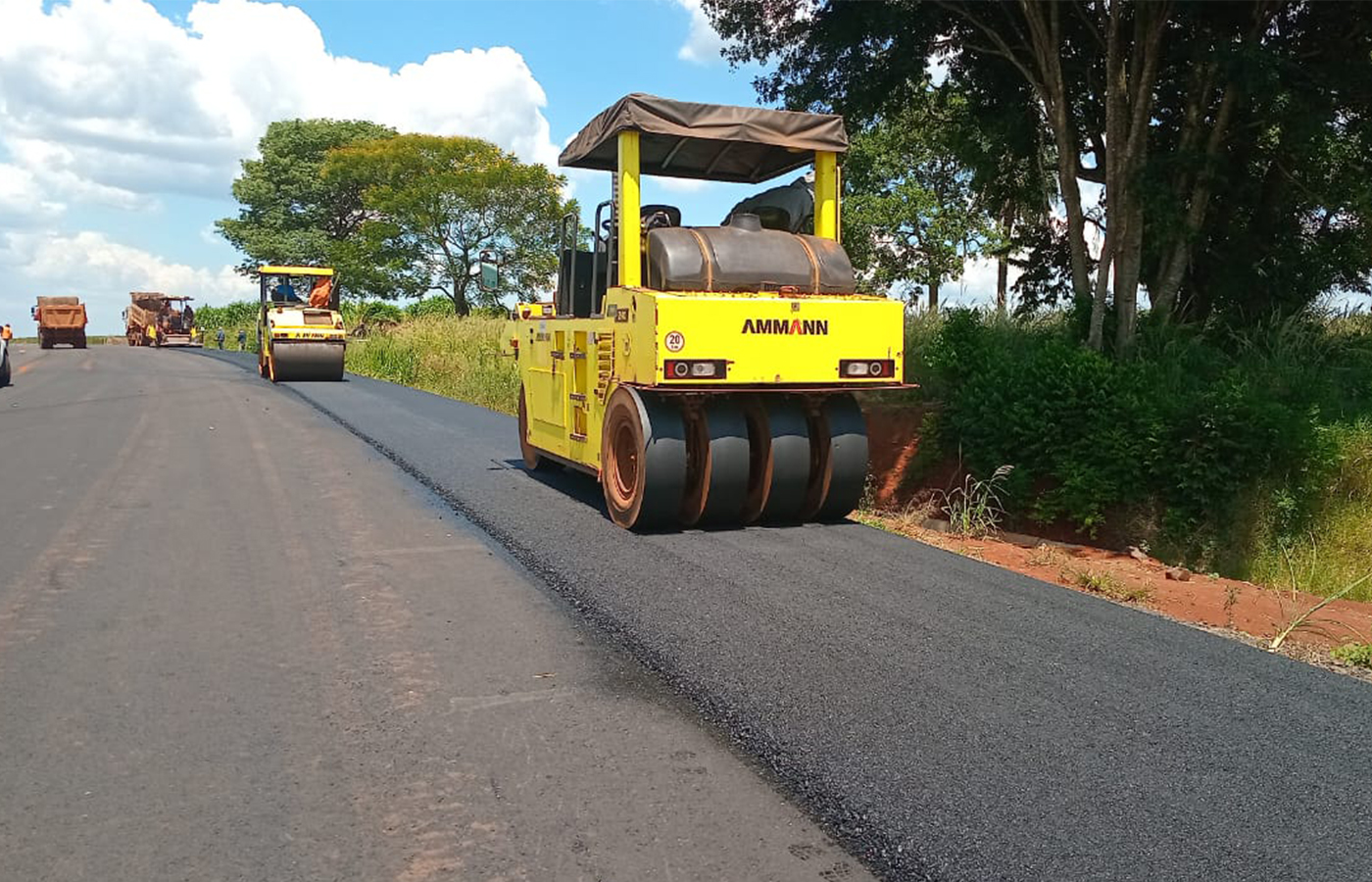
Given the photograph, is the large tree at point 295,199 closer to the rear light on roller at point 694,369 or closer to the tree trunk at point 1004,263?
the tree trunk at point 1004,263

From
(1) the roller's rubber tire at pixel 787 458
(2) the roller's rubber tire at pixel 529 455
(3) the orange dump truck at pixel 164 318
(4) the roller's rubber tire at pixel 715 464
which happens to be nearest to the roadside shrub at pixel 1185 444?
(1) the roller's rubber tire at pixel 787 458

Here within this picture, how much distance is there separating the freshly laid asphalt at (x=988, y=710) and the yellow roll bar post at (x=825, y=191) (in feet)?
8.83

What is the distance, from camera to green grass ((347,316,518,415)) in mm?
18658

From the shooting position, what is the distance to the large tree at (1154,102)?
11008 mm

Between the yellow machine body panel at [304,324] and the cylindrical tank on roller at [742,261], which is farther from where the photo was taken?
the yellow machine body panel at [304,324]

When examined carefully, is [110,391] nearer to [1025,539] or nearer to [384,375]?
[384,375]

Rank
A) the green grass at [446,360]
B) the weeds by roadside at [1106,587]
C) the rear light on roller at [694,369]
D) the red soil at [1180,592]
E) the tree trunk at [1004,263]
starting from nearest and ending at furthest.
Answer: the red soil at [1180,592]
the weeds by roadside at [1106,587]
the rear light on roller at [694,369]
the tree trunk at [1004,263]
the green grass at [446,360]

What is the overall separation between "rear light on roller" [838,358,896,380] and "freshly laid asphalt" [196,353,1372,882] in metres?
1.19

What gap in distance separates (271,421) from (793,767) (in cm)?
1190

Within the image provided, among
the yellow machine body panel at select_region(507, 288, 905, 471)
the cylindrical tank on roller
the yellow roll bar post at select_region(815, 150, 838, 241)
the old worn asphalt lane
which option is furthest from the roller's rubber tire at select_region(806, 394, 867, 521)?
the old worn asphalt lane

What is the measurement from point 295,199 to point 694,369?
161ft

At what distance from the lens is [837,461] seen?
7.24m

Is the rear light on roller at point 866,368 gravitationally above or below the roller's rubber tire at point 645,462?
above

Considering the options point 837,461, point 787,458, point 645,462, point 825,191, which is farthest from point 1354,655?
point 825,191
